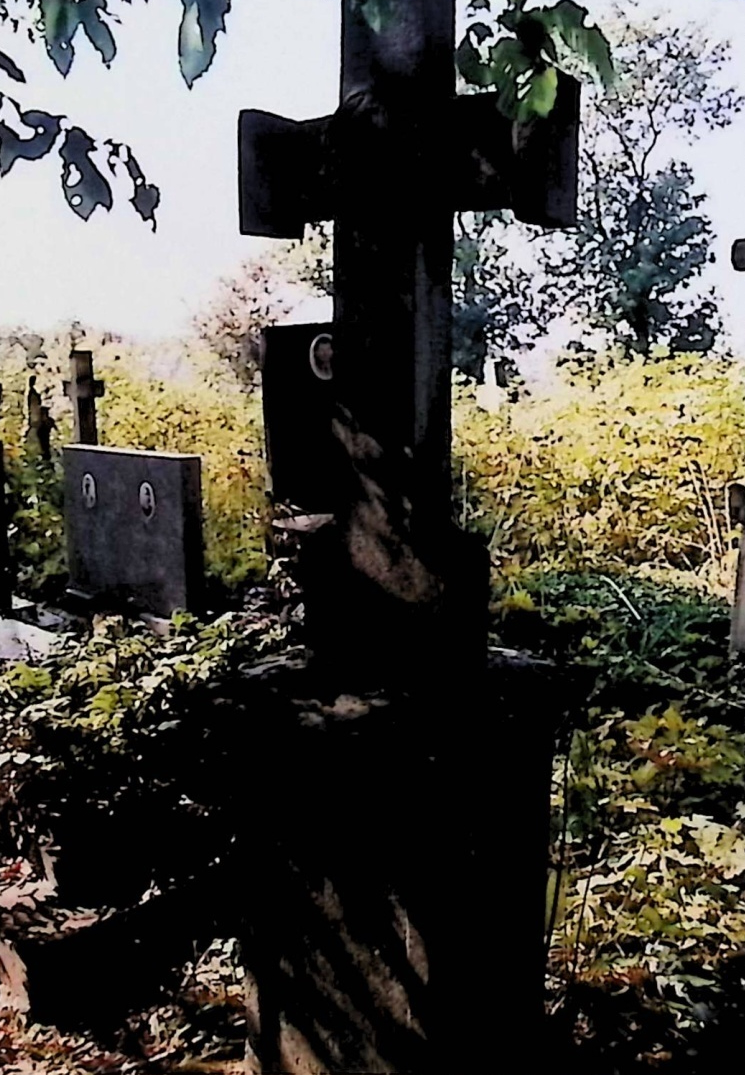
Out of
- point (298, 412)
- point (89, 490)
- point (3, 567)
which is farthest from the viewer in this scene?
point (3, 567)

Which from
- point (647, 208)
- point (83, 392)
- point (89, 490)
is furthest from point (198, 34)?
point (647, 208)

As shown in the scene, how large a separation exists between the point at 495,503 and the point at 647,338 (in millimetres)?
3262

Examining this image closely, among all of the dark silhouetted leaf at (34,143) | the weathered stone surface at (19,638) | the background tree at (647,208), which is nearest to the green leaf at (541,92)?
the dark silhouetted leaf at (34,143)

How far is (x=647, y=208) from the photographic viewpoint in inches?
326

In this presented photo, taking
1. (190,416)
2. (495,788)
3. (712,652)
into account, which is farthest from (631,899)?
(190,416)

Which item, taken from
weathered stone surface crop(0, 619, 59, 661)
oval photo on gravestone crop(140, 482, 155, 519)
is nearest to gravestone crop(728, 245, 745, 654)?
oval photo on gravestone crop(140, 482, 155, 519)

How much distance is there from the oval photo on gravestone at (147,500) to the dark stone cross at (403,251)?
217 centimetres

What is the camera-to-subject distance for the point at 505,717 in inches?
59.2

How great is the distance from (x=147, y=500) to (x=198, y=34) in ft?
9.20

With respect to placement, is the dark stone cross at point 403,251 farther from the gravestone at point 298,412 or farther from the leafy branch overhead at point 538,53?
the gravestone at point 298,412

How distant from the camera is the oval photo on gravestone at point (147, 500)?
144 inches

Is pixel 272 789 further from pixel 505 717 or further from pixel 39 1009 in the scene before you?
pixel 39 1009

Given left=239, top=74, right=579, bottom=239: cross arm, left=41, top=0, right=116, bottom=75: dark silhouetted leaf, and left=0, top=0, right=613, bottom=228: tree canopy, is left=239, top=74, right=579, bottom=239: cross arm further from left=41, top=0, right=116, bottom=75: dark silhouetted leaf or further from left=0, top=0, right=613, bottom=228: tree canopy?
left=41, top=0, right=116, bottom=75: dark silhouetted leaf

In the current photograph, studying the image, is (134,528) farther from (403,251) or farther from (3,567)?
(403,251)
